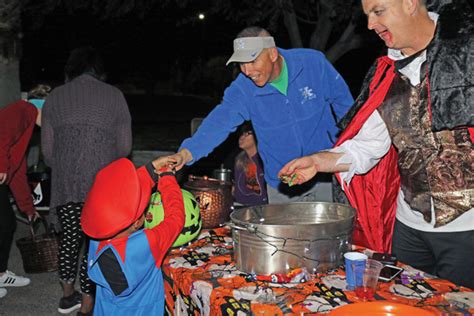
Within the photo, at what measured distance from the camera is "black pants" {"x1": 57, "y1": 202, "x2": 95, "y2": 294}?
4155 millimetres

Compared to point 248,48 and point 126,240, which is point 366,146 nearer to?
point 248,48

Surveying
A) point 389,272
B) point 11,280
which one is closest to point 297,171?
point 389,272

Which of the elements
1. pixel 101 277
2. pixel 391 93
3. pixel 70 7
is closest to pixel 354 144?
pixel 391 93

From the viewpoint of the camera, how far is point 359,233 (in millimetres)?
3070

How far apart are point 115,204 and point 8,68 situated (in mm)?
5702

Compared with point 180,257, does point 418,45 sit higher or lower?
higher

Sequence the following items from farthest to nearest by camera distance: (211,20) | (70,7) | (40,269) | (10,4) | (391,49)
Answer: (211,20), (70,7), (10,4), (40,269), (391,49)

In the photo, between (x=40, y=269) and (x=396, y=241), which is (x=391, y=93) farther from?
(x=40, y=269)

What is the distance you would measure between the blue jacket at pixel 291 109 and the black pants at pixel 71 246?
4.25 ft

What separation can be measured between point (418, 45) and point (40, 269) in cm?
395

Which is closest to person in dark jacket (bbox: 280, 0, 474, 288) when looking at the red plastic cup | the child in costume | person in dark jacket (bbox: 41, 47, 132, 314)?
the red plastic cup

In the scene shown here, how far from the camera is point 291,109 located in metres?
3.62

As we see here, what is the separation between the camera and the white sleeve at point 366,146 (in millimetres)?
2797

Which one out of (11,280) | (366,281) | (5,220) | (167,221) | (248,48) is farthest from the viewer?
(11,280)
